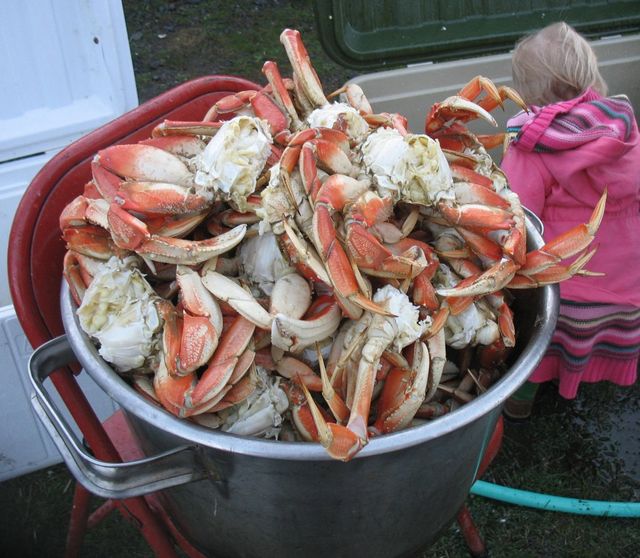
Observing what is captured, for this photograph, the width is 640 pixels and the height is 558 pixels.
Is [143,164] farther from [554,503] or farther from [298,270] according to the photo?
[554,503]

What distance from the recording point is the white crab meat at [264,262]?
115 cm

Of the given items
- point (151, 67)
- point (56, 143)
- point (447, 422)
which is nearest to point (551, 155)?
point (447, 422)

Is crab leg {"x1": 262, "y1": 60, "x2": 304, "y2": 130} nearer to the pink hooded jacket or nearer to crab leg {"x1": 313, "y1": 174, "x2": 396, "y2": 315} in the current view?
crab leg {"x1": 313, "y1": 174, "x2": 396, "y2": 315}

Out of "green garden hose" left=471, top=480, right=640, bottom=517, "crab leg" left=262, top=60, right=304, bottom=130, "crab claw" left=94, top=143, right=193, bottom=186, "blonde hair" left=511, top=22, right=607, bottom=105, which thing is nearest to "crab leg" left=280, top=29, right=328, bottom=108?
"crab leg" left=262, top=60, right=304, bottom=130

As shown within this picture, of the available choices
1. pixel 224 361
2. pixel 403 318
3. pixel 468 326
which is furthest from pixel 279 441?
pixel 468 326

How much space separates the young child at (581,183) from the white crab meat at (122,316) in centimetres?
122

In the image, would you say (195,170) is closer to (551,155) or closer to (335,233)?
(335,233)

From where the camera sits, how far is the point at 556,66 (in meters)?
2.07

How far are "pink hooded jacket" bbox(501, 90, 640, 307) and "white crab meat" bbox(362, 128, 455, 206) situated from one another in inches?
32.7

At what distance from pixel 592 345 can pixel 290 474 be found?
56.9 inches

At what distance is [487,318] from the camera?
1181 millimetres

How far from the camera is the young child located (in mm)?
1854

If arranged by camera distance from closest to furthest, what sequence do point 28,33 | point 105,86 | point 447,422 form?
point 447,422
point 28,33
point 105,86

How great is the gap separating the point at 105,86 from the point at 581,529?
1943 millimetres
